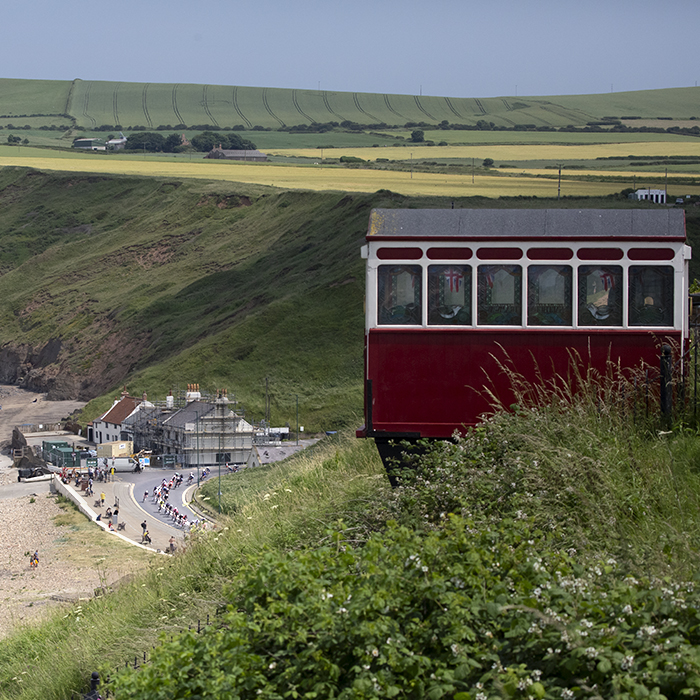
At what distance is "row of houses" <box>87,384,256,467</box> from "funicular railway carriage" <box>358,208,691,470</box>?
40.4 meters

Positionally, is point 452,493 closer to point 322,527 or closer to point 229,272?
point 322,527

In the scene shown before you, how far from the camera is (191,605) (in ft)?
29.8

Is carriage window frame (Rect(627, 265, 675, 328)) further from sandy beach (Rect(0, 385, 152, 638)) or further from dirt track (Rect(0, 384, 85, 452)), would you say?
dirt track (Rect(0, 384, 85, 452))

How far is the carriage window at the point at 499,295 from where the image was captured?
1084cm

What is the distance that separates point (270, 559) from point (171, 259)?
337ft

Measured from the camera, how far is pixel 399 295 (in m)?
11.0

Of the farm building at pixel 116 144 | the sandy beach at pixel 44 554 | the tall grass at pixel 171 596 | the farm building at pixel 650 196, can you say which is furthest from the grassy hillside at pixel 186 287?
the tall grass at pixel 171 596

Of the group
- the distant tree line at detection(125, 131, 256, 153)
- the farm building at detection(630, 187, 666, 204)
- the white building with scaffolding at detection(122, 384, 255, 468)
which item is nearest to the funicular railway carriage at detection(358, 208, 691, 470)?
the white building with scaffolding at detection(122, 384, 255, 468)

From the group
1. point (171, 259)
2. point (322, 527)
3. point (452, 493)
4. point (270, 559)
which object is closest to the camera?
point (270, 559)

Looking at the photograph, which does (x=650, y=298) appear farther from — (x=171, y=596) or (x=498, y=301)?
(x=171, y=596)

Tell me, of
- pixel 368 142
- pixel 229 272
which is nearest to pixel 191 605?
pixel 229 272

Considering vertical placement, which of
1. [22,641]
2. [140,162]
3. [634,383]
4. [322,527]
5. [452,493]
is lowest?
[22,641]

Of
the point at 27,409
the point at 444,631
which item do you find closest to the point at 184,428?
the point at 27,409

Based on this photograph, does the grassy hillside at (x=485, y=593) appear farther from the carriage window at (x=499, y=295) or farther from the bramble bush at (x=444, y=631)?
the carriage window at (x=499, y=295)
